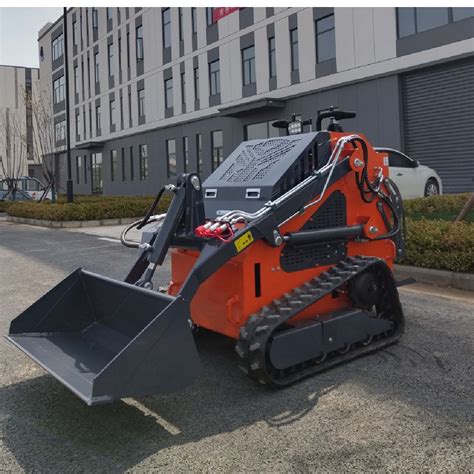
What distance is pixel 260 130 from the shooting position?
88.0 ft

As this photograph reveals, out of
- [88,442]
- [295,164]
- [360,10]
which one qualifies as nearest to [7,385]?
[88,442]

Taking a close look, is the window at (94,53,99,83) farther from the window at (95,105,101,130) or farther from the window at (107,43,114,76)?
the window at (107,43,114,76)

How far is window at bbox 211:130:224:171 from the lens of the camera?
29938 millimetres

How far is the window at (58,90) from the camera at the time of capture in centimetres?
5133

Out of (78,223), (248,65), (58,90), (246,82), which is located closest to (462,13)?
(248,65)

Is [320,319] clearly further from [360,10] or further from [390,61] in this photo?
[360,10]

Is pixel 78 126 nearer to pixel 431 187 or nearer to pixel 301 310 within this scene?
pixel 431 187

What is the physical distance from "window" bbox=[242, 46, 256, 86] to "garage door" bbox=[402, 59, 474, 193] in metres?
8.97

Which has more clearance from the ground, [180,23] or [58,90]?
[58,90]

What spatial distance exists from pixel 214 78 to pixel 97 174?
18.8 meters

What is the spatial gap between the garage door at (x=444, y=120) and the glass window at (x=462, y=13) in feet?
4.48

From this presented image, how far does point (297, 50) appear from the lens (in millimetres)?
23938

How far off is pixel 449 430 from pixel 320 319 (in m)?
1.31

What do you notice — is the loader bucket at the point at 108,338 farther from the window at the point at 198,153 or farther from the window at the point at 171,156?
the window at the point at 171,156
